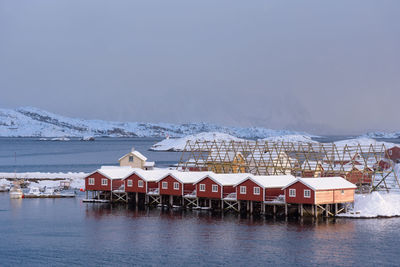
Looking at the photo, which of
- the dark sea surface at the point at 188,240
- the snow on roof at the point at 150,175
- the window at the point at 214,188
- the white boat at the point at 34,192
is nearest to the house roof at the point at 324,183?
the dark sea surface at the point at 188,240

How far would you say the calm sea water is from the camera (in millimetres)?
47375

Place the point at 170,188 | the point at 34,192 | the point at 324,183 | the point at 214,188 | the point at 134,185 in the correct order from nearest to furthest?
the point at 324,183 < the point at 214,188 < the point at 170,188 < the point at 134,185 < the point at 34,192

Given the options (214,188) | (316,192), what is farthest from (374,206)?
(214,188)

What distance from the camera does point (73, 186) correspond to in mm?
103375

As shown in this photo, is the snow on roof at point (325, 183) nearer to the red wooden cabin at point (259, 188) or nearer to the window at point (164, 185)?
the red wooden cabin at point (259, 188)

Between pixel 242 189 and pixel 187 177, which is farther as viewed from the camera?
pixel 187 177

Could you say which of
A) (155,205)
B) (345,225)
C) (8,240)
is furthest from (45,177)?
(345,225)

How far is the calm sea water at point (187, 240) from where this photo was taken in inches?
1865

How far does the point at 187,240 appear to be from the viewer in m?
54.7

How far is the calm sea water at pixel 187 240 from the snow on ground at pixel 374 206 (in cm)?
197

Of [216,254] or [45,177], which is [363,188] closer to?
[216,254]

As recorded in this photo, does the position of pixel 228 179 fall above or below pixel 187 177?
below

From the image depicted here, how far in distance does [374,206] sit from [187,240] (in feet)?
83.7

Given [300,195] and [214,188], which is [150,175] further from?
[300,195]
